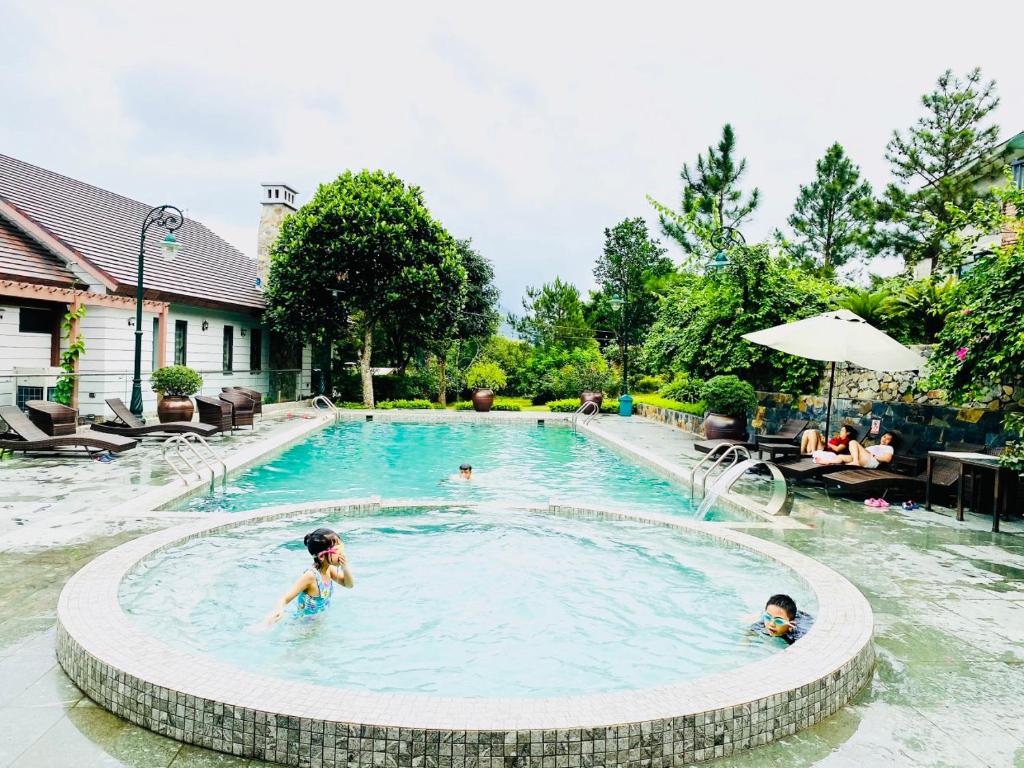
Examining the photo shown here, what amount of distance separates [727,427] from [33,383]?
1481cm

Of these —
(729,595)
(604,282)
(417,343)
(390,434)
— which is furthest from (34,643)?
(604,282)

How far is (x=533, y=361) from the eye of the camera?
1170 inches

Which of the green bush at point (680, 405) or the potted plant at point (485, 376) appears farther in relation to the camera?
the potted plant at point (485, 376)

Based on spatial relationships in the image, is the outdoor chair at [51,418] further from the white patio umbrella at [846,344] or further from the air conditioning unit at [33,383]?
the white patio umbrella at [846,344]

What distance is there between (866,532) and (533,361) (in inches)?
889

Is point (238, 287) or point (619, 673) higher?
point (238, 287)

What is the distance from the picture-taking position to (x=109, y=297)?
16891mm

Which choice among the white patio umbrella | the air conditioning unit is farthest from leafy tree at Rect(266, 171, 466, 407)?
the white patio umbrella

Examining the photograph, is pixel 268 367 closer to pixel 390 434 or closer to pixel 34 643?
pixel 390 434

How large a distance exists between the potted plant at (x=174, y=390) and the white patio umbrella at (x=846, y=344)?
1231 cm

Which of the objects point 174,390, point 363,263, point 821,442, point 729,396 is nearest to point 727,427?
point 729,396

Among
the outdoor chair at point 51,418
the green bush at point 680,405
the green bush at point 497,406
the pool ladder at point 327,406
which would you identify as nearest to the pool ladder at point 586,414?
the green bush at point 680,405

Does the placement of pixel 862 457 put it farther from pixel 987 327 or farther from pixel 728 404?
pixel 728 404

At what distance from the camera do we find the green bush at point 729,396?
14203 mm
